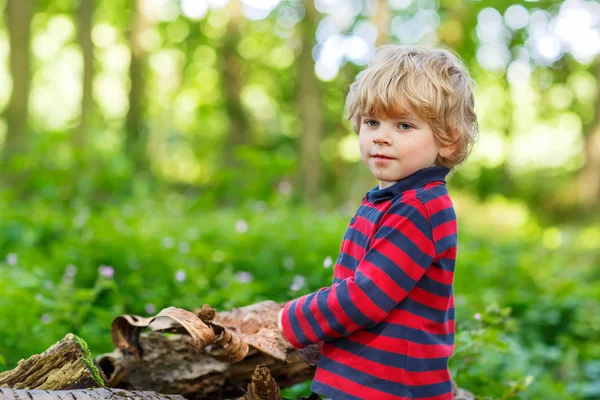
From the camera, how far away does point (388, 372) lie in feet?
6.64

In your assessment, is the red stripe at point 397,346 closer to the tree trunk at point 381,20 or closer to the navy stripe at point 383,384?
the navy stripe at point 383,384

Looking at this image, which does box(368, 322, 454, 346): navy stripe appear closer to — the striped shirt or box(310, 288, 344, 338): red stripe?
the striped shirt

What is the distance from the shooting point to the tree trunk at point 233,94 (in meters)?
12.4

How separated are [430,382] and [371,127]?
882 millimetres

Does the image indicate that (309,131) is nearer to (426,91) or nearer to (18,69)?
(18,69)

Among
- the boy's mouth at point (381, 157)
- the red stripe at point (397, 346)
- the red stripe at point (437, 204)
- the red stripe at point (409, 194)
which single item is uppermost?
the boy's mouth at point (381, 157)

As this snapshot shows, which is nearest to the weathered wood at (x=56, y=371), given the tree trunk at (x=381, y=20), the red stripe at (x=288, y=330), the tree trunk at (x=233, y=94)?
the red stripe at (x=288, y=330)

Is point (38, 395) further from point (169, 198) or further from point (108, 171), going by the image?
point (169, 198)

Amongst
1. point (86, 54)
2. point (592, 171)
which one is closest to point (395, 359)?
point (86, 54)

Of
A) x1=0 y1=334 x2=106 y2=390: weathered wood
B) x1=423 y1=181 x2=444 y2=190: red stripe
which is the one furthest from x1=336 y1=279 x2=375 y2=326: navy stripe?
x1=0 y1=334 x2=106 y2=390: weathered wood

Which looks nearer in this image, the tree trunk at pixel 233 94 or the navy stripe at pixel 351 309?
the navy stripe at pixel 351 309

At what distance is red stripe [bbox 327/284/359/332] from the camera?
6.61 ft

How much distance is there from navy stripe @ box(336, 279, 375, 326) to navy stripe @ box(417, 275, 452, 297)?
22 cm

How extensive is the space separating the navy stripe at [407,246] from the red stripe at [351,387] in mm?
439
